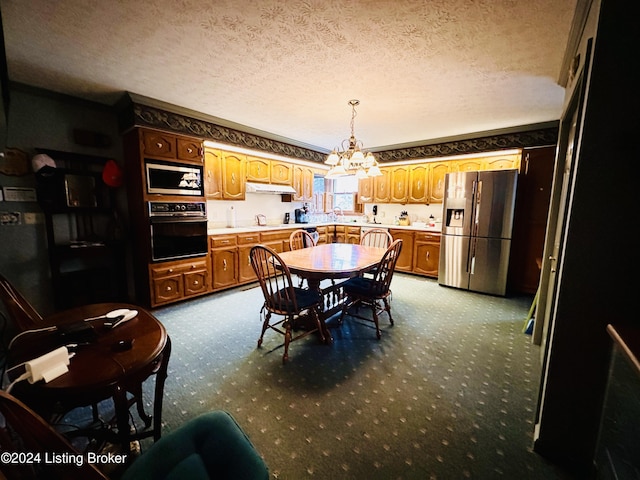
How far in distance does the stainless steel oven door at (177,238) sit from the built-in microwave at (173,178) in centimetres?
37

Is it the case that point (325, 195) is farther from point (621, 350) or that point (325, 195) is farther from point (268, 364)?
point (621, 350)

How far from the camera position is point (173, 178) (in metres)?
3.40

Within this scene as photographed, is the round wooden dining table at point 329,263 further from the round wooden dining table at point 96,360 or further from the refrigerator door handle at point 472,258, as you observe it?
the refrigerator door handle at point 472,258

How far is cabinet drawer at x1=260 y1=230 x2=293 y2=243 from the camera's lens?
454cm

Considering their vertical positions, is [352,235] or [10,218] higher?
[10,218]

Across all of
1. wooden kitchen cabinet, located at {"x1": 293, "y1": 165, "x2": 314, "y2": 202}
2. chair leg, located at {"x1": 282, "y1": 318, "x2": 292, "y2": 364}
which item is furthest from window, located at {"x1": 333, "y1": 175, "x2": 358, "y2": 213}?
chair leg, located at {"x1": 282, "y1": 318, "x2": 292, "y2": 364}

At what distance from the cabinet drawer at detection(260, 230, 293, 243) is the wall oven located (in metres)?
1.01

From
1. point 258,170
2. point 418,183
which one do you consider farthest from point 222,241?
point 418,183

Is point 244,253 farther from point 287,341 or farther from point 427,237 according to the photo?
point 427,237

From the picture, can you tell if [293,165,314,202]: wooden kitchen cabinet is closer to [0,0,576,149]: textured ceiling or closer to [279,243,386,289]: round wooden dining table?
[0,0,576,149]: textured ceiling

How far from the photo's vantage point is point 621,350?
3.42ft

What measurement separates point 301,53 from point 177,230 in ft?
8.44

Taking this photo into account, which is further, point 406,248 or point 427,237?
point 406,248

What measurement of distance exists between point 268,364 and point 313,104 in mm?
2869
